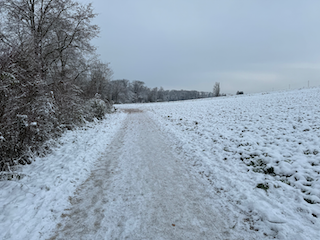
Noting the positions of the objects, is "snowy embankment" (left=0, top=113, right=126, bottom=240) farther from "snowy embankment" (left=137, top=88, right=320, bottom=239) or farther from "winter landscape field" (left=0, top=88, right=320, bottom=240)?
"snowy embankment" (left=137, top=88, right=320, bottom=239)

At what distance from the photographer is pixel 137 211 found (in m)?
3.06

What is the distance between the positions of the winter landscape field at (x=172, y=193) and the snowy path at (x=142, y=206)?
2 cm

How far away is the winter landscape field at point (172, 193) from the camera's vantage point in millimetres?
2643

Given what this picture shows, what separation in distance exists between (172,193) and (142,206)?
2.52 feet

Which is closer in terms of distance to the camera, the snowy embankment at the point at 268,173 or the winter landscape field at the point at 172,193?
the winter landscape field at the point at 172,193

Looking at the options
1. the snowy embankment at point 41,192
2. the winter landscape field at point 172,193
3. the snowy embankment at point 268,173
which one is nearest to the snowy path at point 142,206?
the winter landscape field at point 172,193

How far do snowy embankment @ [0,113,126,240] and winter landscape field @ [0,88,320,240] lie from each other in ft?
0.06

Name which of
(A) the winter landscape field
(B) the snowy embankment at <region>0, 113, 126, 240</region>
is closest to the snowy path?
(A) the winter landscape field

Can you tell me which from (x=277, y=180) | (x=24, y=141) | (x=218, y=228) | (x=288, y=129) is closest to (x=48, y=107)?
(x=24, y=141)

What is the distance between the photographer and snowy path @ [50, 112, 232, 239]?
8.55ft

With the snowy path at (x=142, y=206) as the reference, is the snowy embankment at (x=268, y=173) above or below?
above

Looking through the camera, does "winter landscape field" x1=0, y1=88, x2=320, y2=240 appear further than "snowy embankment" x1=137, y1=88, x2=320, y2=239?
No

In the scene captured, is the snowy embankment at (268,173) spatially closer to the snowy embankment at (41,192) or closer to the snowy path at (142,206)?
the snowy path at (142,206)

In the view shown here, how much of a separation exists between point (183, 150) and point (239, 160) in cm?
205
